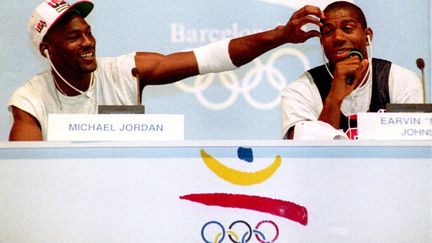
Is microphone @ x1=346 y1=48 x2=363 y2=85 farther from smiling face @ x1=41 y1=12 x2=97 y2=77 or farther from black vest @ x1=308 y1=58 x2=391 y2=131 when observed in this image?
smiling face @ x1=41 y1=12 x2=97 y2=77

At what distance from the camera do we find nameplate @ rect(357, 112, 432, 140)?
2.57 m

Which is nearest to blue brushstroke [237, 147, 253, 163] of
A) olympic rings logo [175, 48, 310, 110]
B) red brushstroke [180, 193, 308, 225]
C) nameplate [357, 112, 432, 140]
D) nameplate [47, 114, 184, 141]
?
red brushstroke [180, 193, 308, 225]

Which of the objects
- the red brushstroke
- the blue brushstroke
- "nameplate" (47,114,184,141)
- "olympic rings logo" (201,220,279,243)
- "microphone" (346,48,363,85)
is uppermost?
"microphone" (346,48,363,85)

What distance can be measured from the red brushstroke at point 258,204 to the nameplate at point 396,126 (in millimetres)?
490

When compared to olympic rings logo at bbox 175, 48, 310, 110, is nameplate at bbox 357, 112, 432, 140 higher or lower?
lower

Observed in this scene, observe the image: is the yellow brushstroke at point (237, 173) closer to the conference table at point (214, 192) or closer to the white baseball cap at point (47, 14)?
the conference table at point (214, 192)

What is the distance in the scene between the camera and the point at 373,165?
2.35m

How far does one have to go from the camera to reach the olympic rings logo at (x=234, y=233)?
2.30 metres

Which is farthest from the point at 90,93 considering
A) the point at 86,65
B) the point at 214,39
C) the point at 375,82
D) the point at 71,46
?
the point at 375,82

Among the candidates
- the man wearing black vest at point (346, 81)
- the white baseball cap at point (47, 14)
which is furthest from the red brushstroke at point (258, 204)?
the white baseball cap at point (47, 14)

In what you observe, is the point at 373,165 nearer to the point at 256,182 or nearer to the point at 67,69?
the point at 256,182

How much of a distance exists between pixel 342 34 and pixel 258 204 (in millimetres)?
1304

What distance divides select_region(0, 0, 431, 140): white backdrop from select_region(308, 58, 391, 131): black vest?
5 centimetres

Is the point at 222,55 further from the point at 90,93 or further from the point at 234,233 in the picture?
the point at 234,233
